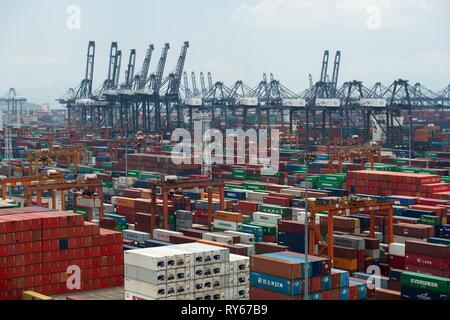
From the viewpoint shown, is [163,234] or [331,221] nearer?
[331,221]

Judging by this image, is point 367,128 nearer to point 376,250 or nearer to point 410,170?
point 410,170

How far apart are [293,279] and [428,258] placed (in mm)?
A: 7725

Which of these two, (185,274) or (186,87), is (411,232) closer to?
(185,274)

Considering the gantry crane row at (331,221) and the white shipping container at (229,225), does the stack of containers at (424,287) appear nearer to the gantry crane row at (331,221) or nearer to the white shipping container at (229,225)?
the gantry crane row at (331,221)

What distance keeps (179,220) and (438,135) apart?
6332 centimetres

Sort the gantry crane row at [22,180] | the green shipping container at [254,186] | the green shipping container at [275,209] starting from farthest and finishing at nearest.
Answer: the green shipping container at [254,186] < the gantry crane row at [22,180] < the green shipping container at [275,209]

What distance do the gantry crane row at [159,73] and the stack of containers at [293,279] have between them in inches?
3164

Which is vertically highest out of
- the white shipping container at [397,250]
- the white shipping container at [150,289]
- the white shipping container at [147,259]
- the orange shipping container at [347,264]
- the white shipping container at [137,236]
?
the white shipping container at [147,259]

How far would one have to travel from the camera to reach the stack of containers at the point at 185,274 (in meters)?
22.0

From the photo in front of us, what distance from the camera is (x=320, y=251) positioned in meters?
31.5

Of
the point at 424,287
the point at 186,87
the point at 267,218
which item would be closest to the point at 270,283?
the point at 424,287

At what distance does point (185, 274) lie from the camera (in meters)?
22.4

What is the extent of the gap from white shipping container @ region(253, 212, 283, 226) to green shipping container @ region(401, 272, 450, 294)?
→ 484 inches

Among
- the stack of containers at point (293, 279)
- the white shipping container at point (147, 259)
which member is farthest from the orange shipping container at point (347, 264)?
the white shipping container at point (147, 259)
